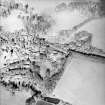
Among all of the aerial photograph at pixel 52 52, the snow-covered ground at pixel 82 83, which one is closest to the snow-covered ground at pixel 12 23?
the aerial photograph at pixel 52 52

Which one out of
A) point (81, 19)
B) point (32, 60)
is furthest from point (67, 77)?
point (81, 19)

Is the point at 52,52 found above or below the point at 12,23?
below

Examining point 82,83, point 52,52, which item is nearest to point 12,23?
point 52,52

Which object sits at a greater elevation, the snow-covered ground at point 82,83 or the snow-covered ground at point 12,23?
the snow-covered ground at point 12,23

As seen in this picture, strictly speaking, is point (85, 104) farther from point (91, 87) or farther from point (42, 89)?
point (42, 89)

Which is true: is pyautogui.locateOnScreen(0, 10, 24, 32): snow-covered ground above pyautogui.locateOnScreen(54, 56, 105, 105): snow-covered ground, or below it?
above

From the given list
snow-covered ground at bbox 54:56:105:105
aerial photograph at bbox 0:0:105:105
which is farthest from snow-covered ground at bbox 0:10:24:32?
snow-covered ground at bbox 54:56:105:105

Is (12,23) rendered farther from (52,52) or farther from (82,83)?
(82,83)

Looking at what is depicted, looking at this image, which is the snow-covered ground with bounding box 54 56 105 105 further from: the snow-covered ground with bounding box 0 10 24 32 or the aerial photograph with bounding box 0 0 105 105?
the snow-covered ground with bounding box 0 10 24 32

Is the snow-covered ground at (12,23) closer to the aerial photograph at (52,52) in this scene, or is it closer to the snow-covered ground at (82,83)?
the aerial photograph at (52,52)
